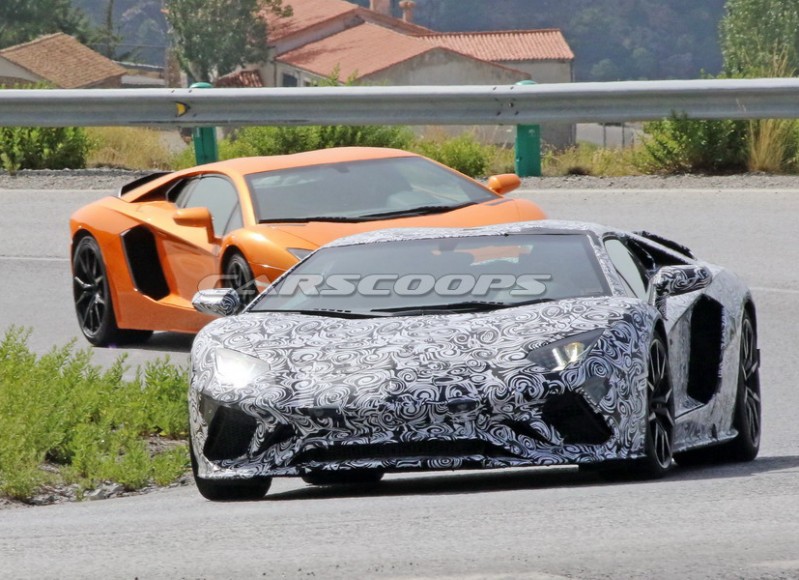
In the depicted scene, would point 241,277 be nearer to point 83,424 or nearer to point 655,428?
point 83,424

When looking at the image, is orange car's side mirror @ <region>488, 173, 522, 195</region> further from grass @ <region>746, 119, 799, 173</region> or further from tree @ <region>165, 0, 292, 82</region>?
tree @ <region>165, 0, 292, 82</region>

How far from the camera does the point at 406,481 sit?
7.83m

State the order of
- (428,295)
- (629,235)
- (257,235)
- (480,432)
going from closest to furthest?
(480,432), (428,295), (629,235), (257,235)

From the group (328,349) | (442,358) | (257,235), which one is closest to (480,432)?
(442,358)

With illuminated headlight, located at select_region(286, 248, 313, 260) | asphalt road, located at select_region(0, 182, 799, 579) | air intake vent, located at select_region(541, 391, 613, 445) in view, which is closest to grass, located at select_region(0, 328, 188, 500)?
asphalt road, located at select_region(0, 182, 799, 579)

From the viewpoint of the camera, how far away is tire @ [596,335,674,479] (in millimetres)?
6809

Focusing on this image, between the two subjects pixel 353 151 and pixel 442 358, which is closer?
pixel 442 358

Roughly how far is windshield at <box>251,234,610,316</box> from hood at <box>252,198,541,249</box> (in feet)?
8.89

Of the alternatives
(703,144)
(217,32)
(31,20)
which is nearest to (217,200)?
(703,144)

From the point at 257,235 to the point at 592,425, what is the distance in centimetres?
467

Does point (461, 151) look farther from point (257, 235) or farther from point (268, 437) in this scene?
point (268, 437)

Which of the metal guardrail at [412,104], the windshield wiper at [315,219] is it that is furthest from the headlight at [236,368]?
the metal guardrail at [412,104]

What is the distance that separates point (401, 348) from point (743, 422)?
2081mm

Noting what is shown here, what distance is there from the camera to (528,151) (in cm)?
1827
